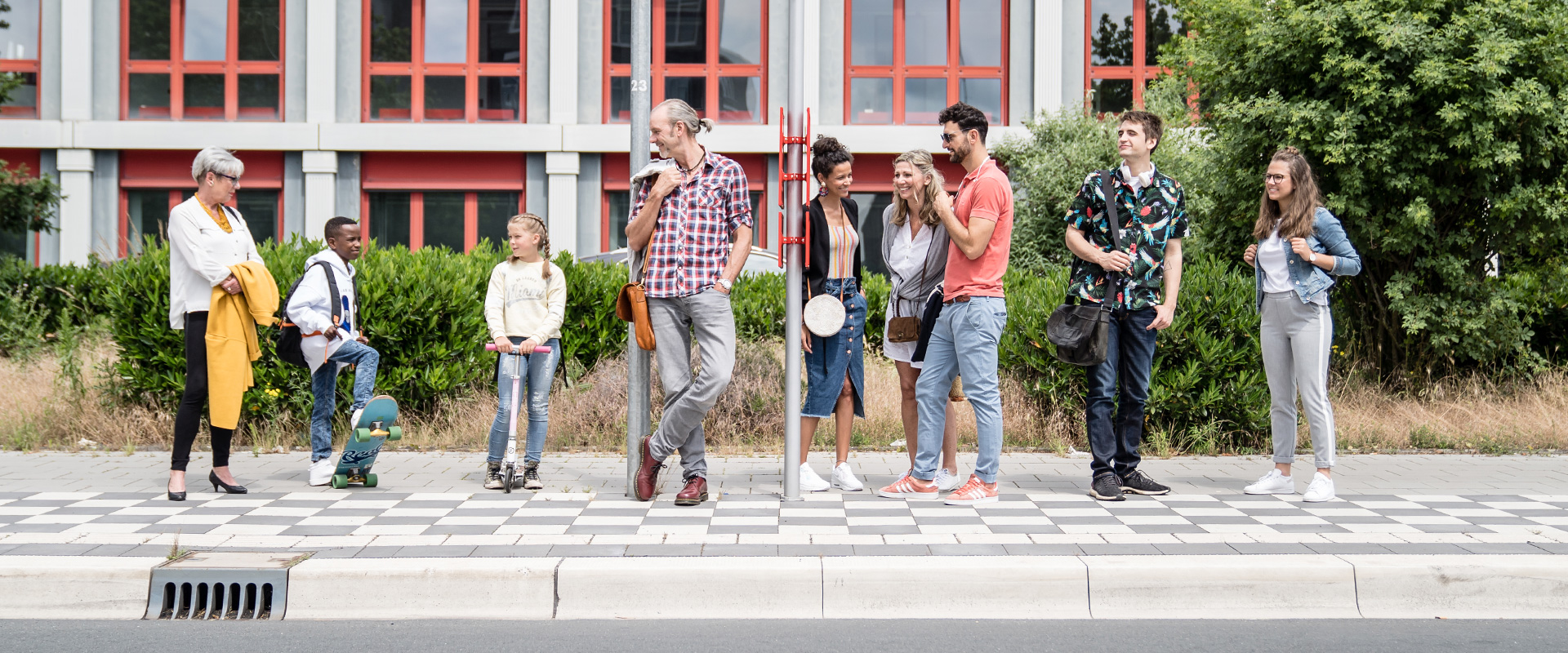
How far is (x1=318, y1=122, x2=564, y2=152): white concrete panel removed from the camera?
21.0 metres

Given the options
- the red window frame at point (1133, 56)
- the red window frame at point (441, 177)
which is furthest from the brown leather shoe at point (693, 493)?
the red window frame at point (1133, 56)

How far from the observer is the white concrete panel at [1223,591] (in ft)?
13.1

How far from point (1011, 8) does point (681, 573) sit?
62.4 ft

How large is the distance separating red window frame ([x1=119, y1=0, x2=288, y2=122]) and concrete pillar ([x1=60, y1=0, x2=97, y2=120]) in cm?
54

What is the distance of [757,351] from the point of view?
847 centimetres

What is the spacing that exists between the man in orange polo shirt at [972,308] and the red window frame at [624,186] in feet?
52.1

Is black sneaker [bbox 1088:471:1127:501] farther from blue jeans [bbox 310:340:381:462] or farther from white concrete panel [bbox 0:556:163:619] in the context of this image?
white concrete panel [bbox 0:556:163:619]

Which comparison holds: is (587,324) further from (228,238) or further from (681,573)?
(681,573)

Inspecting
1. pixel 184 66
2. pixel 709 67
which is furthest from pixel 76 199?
pixel 709 67

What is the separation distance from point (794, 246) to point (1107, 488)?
2.02 metres

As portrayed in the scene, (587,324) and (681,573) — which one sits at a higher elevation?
(587,324)

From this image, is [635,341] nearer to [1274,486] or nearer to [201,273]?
[201,273]

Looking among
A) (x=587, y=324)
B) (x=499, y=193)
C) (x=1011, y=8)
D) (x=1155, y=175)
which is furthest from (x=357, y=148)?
(x=1155, y=175)

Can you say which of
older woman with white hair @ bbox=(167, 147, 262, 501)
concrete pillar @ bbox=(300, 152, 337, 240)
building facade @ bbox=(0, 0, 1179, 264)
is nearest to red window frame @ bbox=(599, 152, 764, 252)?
building facade @ bbox=(0, 0, 1179, 264)
